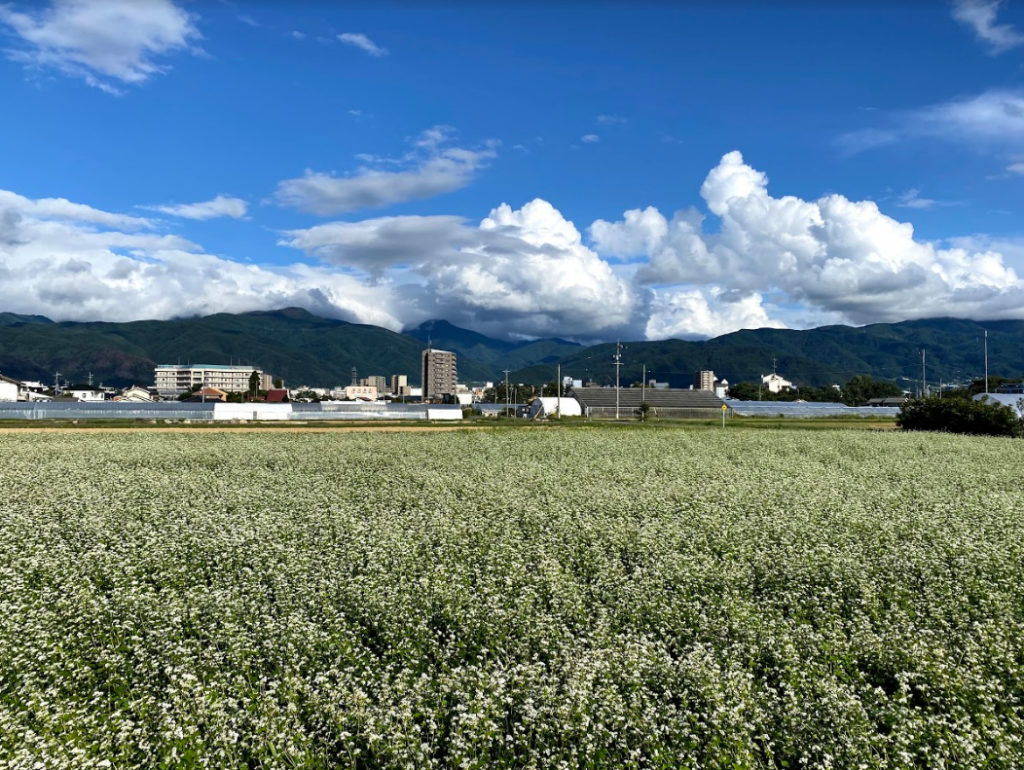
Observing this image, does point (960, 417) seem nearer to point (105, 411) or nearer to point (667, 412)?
point (667, 412)

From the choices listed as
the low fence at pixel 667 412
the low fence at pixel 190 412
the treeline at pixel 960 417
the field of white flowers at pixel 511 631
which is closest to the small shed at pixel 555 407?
the low fence at pixel 667 412

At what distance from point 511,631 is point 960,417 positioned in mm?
63747

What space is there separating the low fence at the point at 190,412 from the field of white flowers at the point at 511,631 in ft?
202

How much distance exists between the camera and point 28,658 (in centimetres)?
913

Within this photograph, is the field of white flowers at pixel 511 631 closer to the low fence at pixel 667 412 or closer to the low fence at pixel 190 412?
the low fence at pixel 190 412

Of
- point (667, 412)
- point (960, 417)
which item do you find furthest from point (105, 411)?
point (960, 417)

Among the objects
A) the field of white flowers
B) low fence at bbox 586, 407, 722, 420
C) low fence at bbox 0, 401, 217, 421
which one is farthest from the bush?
low fence at bbox 0, 401, 217, 421

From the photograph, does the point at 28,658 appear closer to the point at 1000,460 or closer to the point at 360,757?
the point at 360,757

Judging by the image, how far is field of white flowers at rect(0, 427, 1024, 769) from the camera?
695 centimetres

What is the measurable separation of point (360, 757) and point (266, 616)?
3.74m

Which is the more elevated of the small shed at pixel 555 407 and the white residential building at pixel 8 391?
the white residential building at pixel 8 391

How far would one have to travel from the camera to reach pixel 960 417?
60.1 meters

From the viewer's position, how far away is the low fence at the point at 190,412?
74.8 m

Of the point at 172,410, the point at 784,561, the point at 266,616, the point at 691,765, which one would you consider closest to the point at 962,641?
the point at 784,561
